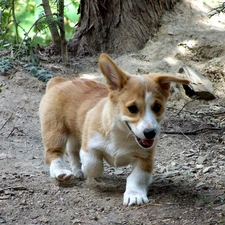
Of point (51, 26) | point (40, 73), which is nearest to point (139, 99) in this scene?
point (40, 73)

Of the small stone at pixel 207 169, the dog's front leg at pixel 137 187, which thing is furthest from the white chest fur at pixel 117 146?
the small stone at pixel 207 169

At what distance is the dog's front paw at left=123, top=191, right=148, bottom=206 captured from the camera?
4445 millimetres

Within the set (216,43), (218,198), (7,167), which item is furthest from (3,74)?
(218,198)

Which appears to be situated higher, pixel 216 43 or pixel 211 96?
pixel 216 43

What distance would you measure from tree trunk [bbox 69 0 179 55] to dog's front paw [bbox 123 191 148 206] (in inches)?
170

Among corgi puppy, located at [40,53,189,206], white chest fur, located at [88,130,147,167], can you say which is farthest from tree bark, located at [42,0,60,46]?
white chest fur, located at [88,130,147,167]

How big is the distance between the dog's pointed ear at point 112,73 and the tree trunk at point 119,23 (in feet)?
13.0

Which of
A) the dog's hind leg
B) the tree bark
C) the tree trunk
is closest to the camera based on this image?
the dog's hind leg

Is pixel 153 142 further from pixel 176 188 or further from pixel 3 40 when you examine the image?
pixel 3 40

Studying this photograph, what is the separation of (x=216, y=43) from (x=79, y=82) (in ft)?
10.7

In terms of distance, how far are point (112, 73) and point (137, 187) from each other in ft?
3.43

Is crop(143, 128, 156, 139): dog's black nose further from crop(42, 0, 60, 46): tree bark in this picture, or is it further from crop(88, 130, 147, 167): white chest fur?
crop(42, 0, 60, 46): tree bark

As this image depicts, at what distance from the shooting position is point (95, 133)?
15.7ft

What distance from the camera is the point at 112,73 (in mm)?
4609
